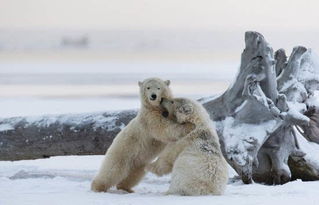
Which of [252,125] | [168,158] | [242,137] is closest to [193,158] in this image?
[168,158]

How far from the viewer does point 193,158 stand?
6363 mm

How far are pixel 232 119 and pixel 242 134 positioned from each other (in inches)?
11.9

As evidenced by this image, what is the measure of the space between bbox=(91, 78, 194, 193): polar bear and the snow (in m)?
0.20

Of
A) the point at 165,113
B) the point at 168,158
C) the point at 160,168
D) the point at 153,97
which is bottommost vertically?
the point at 160,168

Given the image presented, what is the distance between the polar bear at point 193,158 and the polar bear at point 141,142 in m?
0.12

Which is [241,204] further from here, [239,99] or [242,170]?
[239,99]

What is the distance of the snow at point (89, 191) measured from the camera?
19.7 feet

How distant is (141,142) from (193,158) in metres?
0.82

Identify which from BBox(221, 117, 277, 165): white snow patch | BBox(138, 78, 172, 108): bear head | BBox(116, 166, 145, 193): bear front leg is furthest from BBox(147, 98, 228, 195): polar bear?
BBox(221, 117, 277, 165): white snow patch

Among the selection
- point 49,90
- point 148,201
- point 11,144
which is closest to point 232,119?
point 148,201

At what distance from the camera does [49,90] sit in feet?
74.0

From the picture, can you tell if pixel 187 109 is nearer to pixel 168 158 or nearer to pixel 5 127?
pixel 168 158

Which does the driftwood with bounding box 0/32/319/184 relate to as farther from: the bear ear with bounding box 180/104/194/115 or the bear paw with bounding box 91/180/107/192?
the bear paw with bounding box 91/180/107/192

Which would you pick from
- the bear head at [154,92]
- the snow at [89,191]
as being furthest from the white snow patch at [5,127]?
the bear head at [154,92]
